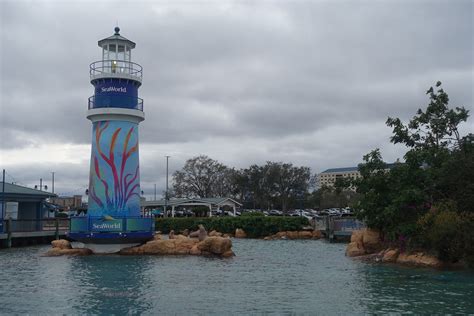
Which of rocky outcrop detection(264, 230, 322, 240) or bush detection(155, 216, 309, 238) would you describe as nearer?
rocky outcrop detection(264, 230, 322, 240)

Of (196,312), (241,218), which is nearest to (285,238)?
(241,218)

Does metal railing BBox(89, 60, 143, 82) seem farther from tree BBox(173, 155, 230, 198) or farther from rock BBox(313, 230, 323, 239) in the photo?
tree BBox(173, 155, 230, 198)

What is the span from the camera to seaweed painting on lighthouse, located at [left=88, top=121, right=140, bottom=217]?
33844mm

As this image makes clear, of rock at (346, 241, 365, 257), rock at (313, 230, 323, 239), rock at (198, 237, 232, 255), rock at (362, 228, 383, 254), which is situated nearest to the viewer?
rock at (362, 228, 383, 254)

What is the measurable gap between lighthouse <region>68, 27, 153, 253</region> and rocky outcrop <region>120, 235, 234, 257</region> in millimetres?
813

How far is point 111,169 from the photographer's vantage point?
33.9 metres

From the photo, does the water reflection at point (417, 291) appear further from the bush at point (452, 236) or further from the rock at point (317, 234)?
the rock at point (317, 234)

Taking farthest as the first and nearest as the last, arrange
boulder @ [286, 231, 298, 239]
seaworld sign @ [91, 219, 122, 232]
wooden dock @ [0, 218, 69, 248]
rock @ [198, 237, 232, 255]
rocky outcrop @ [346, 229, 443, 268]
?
boulder @ [286, 231, 298, 239] < wooden dock @ [0, 218, 69, 248] < seaworld sign @ [91, 219, 122, 232] < rock @ [198, 237, 232, 255] < rocky outcrop @ [346, 229, 443, 268]

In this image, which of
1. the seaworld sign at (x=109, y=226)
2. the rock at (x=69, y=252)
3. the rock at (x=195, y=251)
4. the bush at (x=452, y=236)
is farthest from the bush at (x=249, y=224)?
the bush at (x=452, y=236)

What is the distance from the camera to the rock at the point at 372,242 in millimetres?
31031

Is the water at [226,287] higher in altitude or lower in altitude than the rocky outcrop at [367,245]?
lower

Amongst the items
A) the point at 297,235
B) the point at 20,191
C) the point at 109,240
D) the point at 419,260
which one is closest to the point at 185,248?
the point at 109,240

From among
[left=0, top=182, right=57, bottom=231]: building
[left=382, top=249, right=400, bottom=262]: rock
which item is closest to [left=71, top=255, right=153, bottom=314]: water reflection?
[left=382, top=249, right=400, bottom=262]: rock

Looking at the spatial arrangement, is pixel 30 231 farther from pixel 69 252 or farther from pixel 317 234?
pixel 317 234
